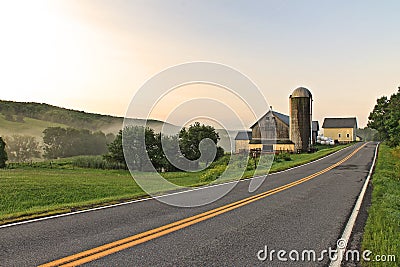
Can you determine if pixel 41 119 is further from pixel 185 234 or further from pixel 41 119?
pixel 185 234

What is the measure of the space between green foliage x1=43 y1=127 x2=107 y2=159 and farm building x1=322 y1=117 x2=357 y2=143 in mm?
76242

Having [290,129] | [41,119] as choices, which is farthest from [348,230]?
[41,119]

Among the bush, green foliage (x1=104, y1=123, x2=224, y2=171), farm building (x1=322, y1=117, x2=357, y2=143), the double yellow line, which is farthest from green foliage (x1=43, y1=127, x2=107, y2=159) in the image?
farm building (x1=322, y1=117, x2=357, y2=143)

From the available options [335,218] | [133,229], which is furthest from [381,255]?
[133,229]

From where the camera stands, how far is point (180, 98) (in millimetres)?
12461

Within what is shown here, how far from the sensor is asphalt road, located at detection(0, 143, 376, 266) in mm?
5102

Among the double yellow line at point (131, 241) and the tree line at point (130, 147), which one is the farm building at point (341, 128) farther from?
the double yellow line at point (131, 241)

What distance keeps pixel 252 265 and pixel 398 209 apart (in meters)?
6.84

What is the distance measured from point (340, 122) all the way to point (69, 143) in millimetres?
88057

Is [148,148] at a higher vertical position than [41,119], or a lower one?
lower

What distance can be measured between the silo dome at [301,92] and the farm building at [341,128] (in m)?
66.5

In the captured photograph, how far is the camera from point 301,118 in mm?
50406

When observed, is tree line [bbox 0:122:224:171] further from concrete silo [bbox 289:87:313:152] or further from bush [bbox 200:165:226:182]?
concrete silo [bbox 289:87:313:152]

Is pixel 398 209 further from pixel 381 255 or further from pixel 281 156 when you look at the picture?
pixel 281 156
